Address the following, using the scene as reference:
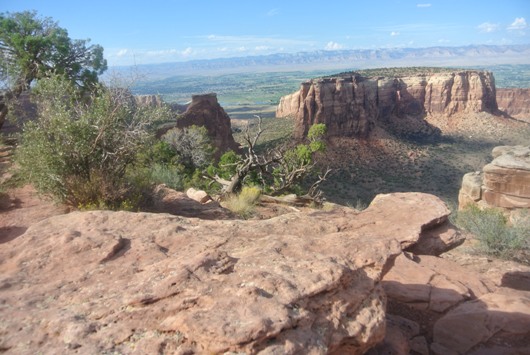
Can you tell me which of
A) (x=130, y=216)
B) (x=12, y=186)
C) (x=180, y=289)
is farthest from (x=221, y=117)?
(x=180, y=289)

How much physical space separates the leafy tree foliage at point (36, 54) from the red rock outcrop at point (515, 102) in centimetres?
10155

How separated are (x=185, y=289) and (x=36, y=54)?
19.0 meters

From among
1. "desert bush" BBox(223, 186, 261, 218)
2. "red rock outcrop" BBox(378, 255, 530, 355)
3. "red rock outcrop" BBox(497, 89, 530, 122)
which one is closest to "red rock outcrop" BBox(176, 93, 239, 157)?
"desert bush" BBox(223, 186, 261, 218)

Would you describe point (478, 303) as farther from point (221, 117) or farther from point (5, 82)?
point (221, 117)

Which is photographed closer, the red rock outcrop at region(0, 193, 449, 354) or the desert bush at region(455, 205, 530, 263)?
the red rock outcrop at region(0, 193, 449, 354)

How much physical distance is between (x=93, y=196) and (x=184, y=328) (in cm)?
639

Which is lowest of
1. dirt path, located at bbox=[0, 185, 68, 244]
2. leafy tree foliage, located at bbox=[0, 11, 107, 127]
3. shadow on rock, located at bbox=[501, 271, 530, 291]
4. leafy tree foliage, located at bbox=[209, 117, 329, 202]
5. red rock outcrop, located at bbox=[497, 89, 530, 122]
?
red rock outcrop, located at bbox=[497, 89, 530, 122]

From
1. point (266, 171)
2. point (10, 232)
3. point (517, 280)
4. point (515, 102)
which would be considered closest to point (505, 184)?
point (266, 171)

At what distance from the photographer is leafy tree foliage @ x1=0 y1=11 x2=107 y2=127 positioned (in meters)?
17.7

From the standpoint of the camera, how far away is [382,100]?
222 ft

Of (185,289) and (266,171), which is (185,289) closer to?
(185,289)

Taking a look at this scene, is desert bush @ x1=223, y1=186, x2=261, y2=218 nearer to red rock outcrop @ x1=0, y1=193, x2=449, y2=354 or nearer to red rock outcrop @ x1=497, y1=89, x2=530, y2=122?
red rock outcrop @ x1=0, y1=193, x2=449, y2=354

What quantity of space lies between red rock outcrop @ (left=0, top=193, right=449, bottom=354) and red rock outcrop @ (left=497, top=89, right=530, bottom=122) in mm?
108477

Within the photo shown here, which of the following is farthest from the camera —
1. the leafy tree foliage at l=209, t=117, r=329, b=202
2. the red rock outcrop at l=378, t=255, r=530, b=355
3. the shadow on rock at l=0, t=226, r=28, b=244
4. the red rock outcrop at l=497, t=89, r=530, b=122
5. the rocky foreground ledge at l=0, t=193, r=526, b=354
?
the red rock outcrop at l=497, t=89, r=530, b=122
